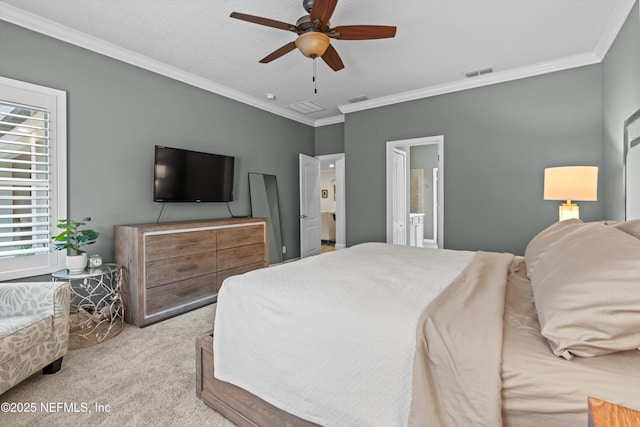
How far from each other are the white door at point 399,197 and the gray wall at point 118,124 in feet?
7.90

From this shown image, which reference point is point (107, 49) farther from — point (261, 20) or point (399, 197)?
point (399, 197)

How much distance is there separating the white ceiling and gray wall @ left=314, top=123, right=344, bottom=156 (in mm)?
1578

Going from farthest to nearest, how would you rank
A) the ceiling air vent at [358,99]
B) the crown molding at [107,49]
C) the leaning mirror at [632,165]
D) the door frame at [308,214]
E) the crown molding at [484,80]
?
the door frame at [308,214] < the ceiling air vent at [358,99] < the crown molding at [484,80] < the crown molding at [107,49] < the leaning mirror at [632,165]

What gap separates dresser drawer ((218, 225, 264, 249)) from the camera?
3.68 metres

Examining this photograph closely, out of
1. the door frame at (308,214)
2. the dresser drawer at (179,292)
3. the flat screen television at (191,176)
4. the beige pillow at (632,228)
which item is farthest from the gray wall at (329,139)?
the beige pillow at (632,228)

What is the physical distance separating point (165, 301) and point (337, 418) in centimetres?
251

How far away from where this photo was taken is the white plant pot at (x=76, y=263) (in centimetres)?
260

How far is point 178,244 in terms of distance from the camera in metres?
3.19

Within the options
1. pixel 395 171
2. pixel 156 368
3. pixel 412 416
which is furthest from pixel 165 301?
pixel 395 171

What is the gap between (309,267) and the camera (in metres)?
1.99

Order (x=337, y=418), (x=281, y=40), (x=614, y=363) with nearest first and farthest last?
(x=614, y=363), (x=337, y=418), (x=281, y=40)

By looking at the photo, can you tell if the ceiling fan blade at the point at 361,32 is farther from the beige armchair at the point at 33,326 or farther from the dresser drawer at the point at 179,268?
the beige armchair at the point at 33,326

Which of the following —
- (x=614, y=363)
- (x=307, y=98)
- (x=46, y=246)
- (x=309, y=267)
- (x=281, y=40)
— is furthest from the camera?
(x=307, y=98)

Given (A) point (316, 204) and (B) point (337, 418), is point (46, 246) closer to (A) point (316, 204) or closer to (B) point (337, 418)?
(B) point (337, 418)
